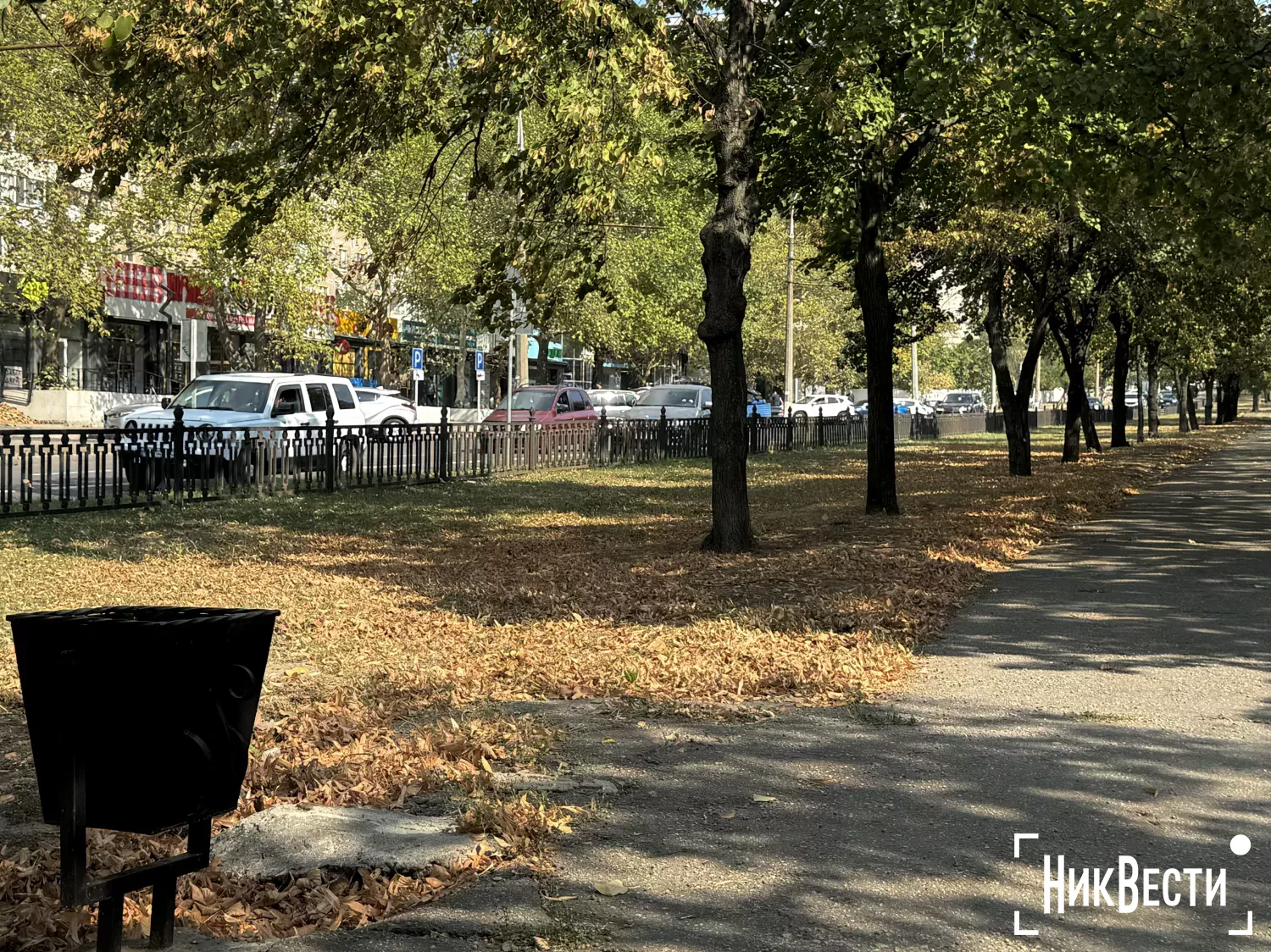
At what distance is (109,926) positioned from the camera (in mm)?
3936

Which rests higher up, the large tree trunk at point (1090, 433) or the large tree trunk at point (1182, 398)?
the large tree trunk at point (1182, 398)

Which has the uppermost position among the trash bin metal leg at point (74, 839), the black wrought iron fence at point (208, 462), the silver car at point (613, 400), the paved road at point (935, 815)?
the silver car at point (613, 400)

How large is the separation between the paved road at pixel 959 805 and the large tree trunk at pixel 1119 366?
97.1ft

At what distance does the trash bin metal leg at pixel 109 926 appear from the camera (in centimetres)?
393

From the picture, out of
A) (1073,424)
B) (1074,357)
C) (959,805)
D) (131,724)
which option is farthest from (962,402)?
(131,724)

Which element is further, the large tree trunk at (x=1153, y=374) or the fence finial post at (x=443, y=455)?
the large tree trunk at (x=1153, y=374)

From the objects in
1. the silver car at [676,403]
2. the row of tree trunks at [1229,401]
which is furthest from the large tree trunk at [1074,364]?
the row of tree trunks at [1229,401]

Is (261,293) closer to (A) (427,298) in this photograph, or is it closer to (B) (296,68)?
(A) (427,298)

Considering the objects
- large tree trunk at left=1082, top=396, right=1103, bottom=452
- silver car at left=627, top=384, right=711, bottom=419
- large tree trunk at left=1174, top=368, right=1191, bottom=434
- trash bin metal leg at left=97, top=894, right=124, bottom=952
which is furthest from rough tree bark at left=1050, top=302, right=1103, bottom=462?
trash bin metal leg at left=97, top=894, right=124, bottom=952

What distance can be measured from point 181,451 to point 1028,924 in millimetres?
16391

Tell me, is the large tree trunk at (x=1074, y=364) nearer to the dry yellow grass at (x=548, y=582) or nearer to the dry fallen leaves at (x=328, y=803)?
the dry yellow grass at (x=548, y=582)

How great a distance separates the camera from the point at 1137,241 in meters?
28.1

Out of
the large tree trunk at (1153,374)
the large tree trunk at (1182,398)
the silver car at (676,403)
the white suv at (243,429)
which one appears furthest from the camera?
the large tree trunk at (1182,398)

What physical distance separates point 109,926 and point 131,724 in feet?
1.89
